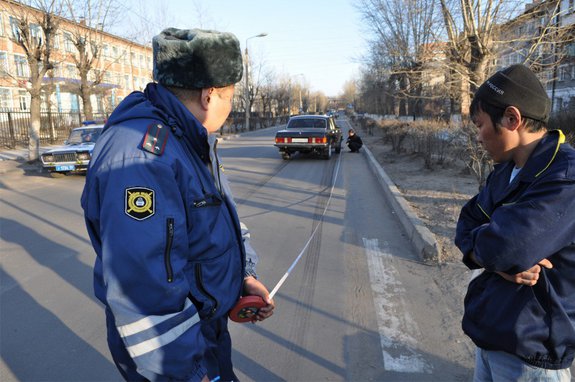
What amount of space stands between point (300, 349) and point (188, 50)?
259 cm

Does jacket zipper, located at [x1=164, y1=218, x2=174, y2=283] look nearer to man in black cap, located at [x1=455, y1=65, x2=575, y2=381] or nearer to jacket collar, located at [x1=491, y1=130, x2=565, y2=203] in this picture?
man in black cap, located at [x1=455, y1=65, x2=575, y2=381]

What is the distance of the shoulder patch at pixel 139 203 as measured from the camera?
118 centimetres

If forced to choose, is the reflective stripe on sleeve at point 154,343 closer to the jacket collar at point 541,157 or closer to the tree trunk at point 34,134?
the jacket collar at point 541,157

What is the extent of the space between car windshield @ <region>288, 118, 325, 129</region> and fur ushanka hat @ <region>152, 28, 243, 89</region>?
1634 cm

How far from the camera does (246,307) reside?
1.70 metres

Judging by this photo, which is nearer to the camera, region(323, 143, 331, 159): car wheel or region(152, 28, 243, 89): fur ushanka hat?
region(152, 28, 243, 89): fur ushanka hat

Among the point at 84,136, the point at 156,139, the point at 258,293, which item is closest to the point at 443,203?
the point at 258,293

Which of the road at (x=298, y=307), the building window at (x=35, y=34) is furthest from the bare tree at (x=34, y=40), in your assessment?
the road at (x=298, y=307)

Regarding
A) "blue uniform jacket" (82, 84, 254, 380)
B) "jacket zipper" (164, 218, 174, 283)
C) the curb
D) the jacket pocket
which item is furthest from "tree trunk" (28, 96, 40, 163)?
"jacket zipper" (164, 218, 174, 283)

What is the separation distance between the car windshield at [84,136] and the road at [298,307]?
18.1ft

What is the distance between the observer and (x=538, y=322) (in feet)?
5.12

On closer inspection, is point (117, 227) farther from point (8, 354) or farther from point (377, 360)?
point (8, 354)

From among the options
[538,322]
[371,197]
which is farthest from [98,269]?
[371,197]

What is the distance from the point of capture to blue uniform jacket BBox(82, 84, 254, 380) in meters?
1.18
